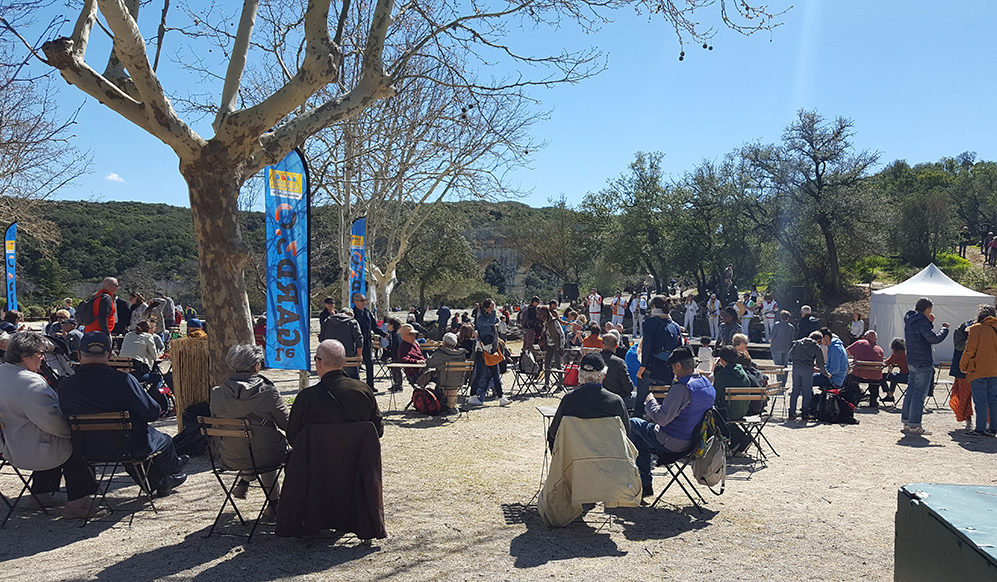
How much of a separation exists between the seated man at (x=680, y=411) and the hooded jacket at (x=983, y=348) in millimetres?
4907

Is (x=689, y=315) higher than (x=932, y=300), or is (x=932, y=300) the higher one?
(x=932, y=300)

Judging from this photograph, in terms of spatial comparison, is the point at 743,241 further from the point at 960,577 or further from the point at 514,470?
the point at 960,577

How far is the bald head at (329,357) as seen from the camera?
4496 millimetres

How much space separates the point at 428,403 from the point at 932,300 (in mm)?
14432

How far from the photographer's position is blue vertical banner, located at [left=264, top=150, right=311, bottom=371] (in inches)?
291

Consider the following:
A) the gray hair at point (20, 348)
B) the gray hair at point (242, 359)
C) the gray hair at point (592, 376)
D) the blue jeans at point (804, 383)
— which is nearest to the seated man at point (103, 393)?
the gray hair at point (20, 348)

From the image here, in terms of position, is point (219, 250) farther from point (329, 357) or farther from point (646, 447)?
point (646, 447)

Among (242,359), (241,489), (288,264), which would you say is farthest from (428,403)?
(242,359)

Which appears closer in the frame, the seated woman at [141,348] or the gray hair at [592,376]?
the gray hair at [592,376]

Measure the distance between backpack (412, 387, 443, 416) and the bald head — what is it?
17.1 ft

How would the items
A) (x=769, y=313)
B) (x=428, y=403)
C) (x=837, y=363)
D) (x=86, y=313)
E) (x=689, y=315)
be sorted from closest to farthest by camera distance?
(x=428, y=403)
(x=837, y=363)
(x=86, y=313)
(x=769, y=313)
(x=689, y=315)

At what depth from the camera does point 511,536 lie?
4957mm

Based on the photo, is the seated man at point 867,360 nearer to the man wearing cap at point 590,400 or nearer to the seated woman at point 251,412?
the man wearing cap at point 590,400

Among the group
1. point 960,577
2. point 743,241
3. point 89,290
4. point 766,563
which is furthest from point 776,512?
point 89,290
